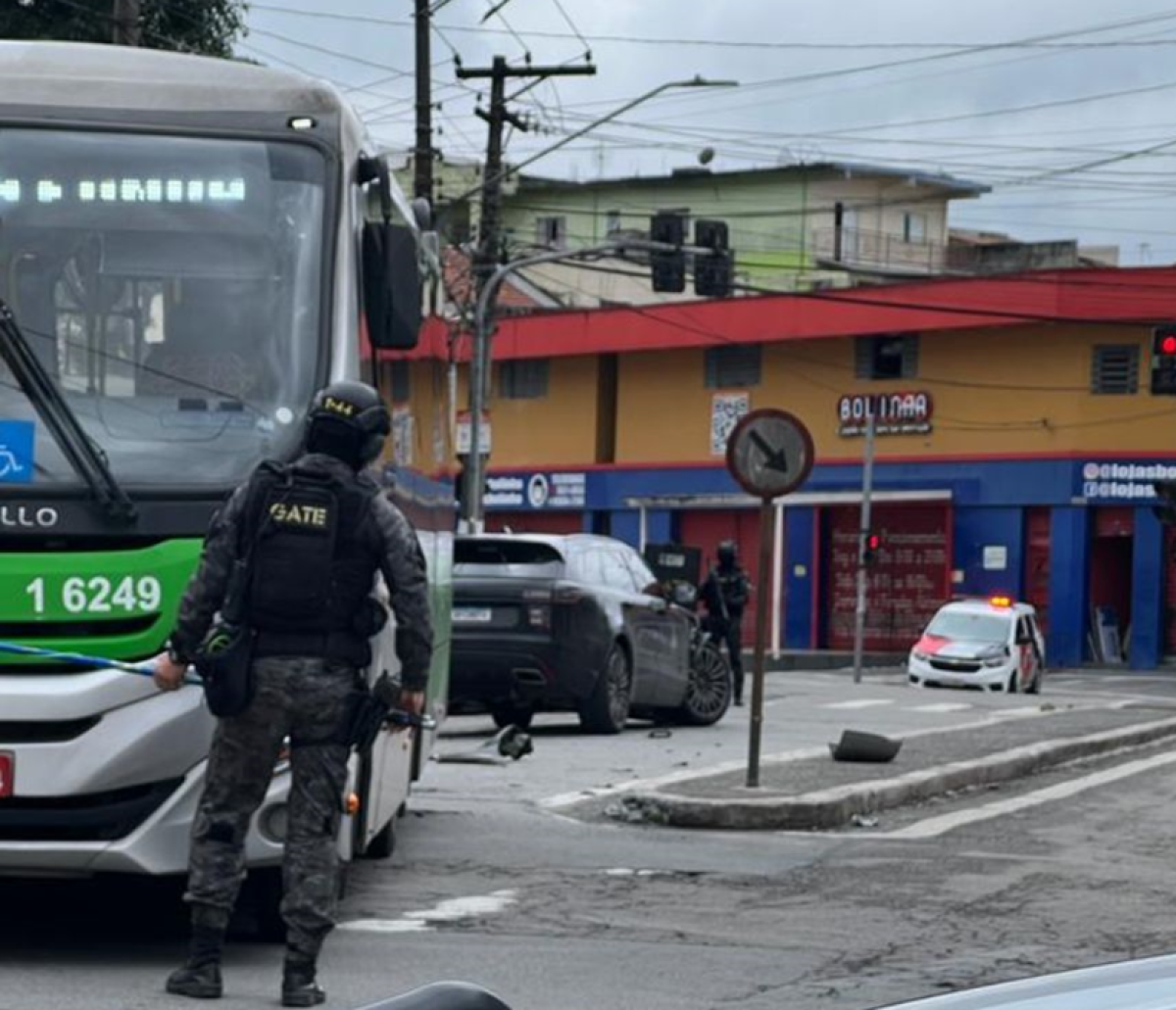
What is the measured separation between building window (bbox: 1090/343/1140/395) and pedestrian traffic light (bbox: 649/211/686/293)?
69.9 ft

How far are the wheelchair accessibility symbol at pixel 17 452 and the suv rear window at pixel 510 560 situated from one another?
11971 mm

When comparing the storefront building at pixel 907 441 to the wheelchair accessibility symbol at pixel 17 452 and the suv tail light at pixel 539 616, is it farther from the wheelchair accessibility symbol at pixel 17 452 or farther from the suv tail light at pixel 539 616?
the wheelchair accessibility symbol at pixel 17 452

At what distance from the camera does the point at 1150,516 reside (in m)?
56.1

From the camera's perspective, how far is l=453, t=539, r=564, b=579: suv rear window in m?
20.9

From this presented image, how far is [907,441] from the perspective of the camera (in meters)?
61.2

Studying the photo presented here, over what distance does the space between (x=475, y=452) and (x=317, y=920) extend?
30445 millimetres

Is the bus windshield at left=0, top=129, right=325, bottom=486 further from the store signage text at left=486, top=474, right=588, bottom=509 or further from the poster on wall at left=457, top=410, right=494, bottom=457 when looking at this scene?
the store signage text at left=486, top=474, right=588, bottom=509

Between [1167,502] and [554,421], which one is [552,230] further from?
[1167,502]

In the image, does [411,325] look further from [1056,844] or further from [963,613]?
[963,613]

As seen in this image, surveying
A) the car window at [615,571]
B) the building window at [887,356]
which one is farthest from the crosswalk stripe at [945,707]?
the building window at [887,356]

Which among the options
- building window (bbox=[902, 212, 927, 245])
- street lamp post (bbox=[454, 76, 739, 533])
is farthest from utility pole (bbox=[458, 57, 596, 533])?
building window (bbox=[902, 212, 927, 245])

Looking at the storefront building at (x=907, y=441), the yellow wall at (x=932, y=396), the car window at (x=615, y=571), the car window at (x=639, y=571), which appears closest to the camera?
the car window at (x=615, y=571)

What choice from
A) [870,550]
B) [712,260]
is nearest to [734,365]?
[870,550]

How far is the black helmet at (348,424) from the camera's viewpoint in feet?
27.4
